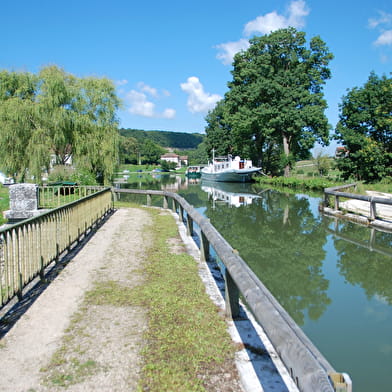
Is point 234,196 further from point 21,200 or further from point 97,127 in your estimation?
point 21,200

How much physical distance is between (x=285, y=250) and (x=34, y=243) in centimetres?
590

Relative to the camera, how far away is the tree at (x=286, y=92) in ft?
109

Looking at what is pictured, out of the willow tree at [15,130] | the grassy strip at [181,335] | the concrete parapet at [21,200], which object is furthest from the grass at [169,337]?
the willow tree at [15,130]

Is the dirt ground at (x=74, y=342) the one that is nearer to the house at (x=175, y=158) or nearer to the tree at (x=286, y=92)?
the tree at (x=286, y=92)

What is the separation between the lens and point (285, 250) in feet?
28.9

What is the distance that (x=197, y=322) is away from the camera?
4141mm

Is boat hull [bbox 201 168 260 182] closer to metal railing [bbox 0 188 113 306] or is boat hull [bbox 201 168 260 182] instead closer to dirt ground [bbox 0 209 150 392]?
metal railing [bbox 0 188 113 306]

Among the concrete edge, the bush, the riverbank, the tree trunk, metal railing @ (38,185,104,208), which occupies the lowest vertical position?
the concrete edge

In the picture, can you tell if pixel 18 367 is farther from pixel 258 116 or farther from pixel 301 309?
pixel 258 116

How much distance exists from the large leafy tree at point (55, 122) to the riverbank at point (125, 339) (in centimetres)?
1597

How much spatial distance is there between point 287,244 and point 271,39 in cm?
3117

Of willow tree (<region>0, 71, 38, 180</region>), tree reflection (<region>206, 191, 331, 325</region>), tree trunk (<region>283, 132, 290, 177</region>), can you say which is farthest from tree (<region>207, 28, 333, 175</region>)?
willow tree (<region>0, 71, 38, 180</region>)

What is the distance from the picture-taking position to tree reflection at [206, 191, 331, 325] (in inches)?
225

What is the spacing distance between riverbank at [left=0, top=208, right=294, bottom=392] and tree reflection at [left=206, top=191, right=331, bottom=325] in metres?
1.54
